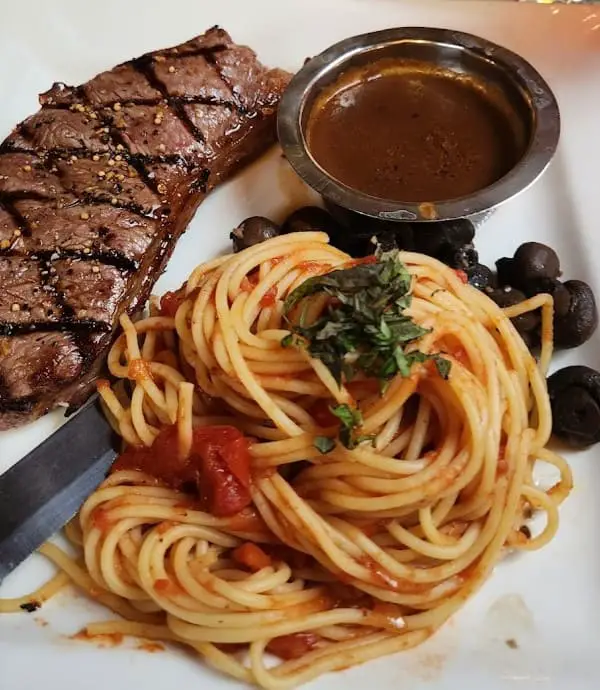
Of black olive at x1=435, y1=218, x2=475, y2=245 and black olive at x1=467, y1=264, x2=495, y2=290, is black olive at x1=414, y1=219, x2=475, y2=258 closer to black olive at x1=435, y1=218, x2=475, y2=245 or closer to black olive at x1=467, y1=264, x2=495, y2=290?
black olive at x1=435, y1=218, x2=475, y2=245

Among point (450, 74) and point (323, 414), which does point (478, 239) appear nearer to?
point (450, 74)

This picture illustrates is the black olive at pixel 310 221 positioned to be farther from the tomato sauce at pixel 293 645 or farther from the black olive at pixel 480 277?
the tomato sauce at pixel 293 645

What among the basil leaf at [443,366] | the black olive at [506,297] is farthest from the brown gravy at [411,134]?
the basil leaf at [443,366]

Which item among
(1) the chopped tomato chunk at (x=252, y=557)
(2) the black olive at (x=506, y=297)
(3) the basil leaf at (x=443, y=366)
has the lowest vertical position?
(2) the black olive at (x=506, y=297)

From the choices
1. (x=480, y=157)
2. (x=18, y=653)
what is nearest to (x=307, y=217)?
(x=480, y=157)

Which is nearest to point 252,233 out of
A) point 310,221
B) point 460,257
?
point 310,221

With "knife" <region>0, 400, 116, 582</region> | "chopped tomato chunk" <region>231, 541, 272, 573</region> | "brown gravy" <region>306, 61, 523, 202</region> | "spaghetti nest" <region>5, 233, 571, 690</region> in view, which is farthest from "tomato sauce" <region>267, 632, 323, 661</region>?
"brown gravy" <region>306, 61, 523, 202</region>

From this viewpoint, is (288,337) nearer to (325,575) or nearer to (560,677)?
(325,575)
